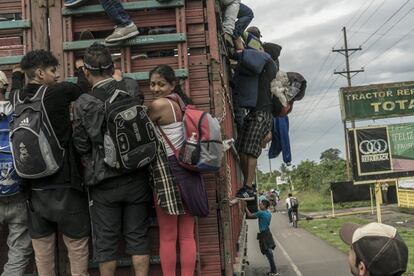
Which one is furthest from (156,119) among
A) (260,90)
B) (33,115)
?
(260,90)

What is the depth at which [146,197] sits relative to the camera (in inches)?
132

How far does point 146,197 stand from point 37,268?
2.98 feet

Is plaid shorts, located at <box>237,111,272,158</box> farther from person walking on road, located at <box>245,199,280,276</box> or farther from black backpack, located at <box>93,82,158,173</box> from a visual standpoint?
person walking on road, located at <box>245,199,280,276</box>

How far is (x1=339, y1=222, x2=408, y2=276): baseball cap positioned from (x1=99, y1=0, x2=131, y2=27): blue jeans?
214 centimetres

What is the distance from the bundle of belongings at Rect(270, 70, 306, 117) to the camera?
5344 millimetres

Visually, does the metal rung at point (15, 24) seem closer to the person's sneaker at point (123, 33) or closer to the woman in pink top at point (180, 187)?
the person's sneaker at point (123, 33)

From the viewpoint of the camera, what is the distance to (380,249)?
2.33 m

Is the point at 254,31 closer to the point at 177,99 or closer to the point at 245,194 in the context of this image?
the point at 245,194

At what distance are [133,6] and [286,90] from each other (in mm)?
2373

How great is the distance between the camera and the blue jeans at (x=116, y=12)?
3502 mm

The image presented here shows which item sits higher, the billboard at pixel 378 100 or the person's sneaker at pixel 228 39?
the billboard at pixel 378 100

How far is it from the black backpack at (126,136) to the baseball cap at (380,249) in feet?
4.57

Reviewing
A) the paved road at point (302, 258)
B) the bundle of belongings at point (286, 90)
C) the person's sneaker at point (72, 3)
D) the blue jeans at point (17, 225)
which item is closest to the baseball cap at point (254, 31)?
the bundle of belongings at point (286, 90)

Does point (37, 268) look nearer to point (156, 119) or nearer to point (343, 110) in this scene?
point (156, 119)
